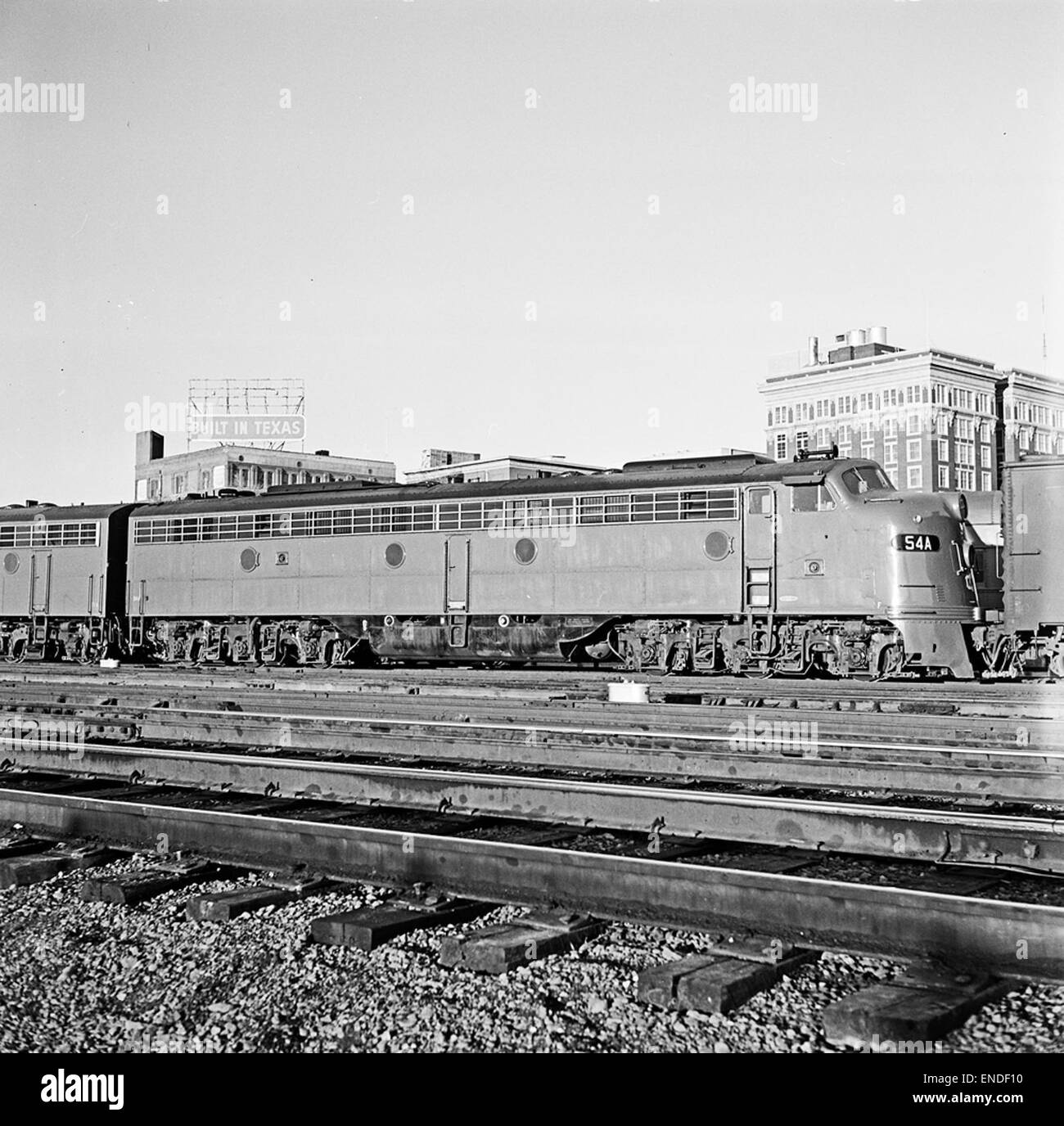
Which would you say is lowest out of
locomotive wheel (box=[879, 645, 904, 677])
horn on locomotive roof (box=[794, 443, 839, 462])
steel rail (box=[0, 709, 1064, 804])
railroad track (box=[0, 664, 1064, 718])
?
steel rail (box=[0, 709, 1064, 804])

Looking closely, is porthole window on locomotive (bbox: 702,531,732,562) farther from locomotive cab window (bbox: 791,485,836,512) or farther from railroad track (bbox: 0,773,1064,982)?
railroad track (bbox: 0,773,1064,982)

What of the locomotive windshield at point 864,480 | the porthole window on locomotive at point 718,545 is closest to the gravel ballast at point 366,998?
the porthole window on locomotive at point 718,545

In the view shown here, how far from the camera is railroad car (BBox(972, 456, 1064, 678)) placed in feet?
70.0

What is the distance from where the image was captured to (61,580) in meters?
29.3

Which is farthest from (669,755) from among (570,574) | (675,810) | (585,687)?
(570,574)

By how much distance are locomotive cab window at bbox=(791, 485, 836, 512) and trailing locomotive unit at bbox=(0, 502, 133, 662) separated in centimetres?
1670

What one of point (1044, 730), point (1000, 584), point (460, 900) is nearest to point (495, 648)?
point (1000, 584)

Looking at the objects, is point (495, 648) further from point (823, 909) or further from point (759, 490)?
point (823, 909)

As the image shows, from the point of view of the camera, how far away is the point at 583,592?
21656 millimetres

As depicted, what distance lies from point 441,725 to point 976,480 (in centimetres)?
8564

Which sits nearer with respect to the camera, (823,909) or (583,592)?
(823,909)

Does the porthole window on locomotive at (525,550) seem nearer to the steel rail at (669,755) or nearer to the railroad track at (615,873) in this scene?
the steel rail at (669,755)

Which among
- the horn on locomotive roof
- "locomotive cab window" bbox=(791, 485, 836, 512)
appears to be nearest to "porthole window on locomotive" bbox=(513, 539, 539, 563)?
"locomotive cab window" bbox=(791, 485, 836, 512)
